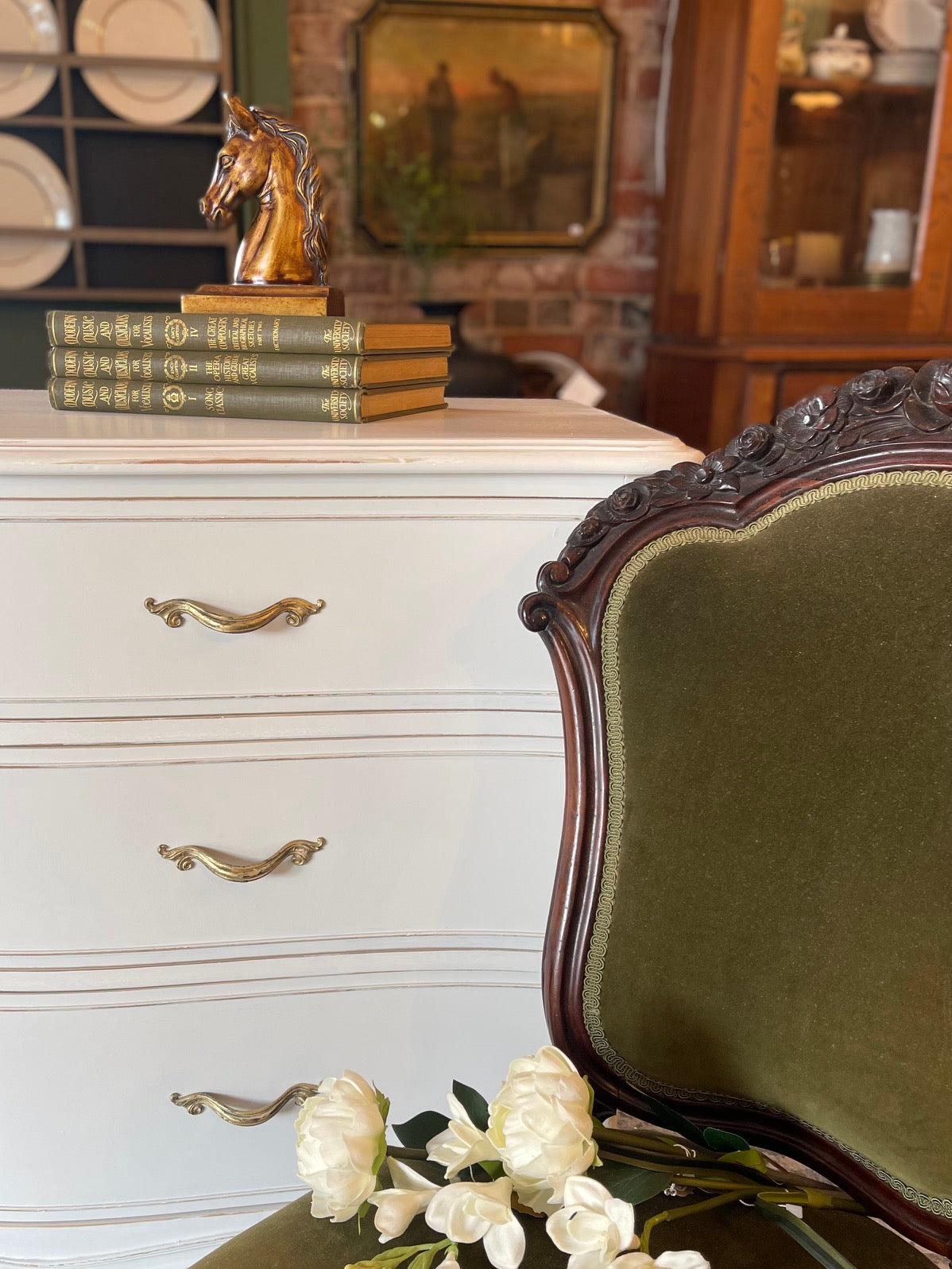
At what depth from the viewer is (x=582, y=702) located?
748 millimetres

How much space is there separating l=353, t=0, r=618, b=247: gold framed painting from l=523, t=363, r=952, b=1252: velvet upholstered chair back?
75.1 inches

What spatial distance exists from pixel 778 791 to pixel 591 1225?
0.30 meters

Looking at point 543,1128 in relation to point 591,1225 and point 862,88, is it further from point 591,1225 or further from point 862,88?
point 862,88

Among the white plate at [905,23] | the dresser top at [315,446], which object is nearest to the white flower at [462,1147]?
the dresser top at [315,446]

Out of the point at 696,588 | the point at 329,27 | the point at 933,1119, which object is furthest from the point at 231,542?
the point at 329,27

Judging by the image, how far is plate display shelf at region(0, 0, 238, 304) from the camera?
2121 millimetres

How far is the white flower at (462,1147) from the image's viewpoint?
537mm

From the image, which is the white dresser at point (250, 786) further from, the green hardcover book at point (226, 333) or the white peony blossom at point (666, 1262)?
the white peony blossom at point (666, 1262)

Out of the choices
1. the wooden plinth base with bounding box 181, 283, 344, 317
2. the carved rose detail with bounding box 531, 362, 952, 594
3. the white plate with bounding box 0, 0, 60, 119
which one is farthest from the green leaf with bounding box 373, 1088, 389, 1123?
the white plate with bounding box 0, 0, 60, 119

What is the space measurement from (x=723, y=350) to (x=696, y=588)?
5.41 feet

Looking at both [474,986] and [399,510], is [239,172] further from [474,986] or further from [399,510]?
[474,986]

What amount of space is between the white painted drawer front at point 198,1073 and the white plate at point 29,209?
1.85 m

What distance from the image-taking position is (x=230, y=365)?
2.88 feet

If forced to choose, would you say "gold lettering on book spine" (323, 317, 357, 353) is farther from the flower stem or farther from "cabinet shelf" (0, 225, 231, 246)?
"cabinet shelf" (0, 225, 231, 246)
